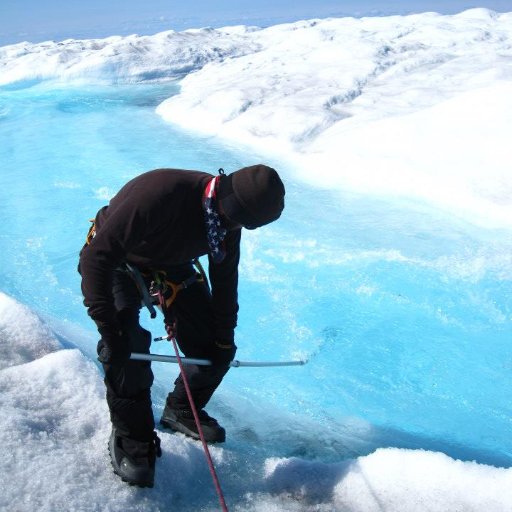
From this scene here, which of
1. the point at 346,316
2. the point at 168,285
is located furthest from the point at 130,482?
the point at 346,316

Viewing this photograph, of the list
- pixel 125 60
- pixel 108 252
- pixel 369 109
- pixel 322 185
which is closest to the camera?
pixel 108 252

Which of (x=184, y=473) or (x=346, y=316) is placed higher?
(x=184, y=473)

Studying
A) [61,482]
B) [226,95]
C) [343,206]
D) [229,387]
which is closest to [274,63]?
[226,95]

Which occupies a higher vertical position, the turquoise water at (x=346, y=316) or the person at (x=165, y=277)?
the person at (x=165, y=277)

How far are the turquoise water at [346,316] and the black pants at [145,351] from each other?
71 centimetres

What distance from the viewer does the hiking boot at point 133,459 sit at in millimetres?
2182

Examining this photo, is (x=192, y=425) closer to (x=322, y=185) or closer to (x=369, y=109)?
(x=322, y=185)

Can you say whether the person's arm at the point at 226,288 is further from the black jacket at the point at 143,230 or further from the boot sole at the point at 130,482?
the boot sole at the point at 130,482

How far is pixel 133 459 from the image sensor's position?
7.23 ft

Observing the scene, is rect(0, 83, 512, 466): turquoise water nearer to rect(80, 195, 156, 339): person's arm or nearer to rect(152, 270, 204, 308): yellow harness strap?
rect(152, 270, 204, 308): yellow harness strap

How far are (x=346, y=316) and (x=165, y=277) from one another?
9.35 feet

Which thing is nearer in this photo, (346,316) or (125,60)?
(346,316)

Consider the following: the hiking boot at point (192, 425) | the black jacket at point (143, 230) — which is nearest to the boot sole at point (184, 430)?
the hiking boot at point (192, 425)

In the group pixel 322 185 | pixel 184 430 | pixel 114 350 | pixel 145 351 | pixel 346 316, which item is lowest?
pixel 346 316
